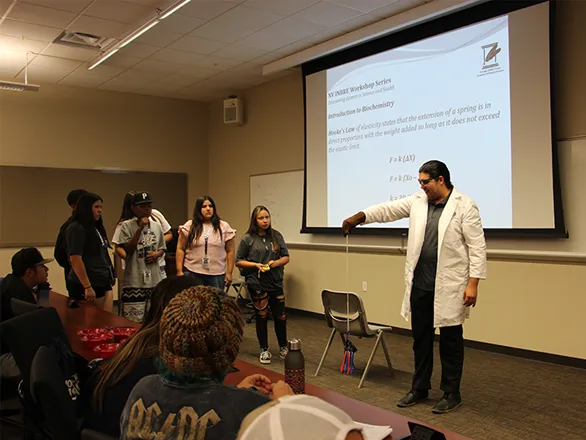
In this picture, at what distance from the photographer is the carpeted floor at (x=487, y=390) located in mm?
2898

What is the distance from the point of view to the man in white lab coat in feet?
9.71

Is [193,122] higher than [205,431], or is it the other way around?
[193,122]

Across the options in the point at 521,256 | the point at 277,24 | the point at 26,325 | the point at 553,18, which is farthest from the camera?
the point at 277,24

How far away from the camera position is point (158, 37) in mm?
5301

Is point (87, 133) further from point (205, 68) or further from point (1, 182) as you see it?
point (205, 68)

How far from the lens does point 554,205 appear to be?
3.96 metres

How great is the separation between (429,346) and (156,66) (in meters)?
4.81

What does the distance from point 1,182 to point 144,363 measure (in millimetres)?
6176

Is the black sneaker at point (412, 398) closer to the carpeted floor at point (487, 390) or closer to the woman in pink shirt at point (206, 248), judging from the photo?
the carpeted floor at point (487, 390)

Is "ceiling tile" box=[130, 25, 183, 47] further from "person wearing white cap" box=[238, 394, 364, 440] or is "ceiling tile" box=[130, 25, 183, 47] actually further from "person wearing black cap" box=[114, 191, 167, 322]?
"person wearing white cap" box=[238, 394, 364, 440]

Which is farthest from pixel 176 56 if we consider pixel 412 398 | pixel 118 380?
pixel 118 380

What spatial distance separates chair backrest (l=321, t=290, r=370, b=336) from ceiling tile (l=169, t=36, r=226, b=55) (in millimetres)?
3104

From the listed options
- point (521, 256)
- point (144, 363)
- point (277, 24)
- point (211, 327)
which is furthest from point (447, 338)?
point (277, 24)

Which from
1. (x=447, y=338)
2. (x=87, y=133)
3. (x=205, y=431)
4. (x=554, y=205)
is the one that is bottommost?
(x=447, y=338)
